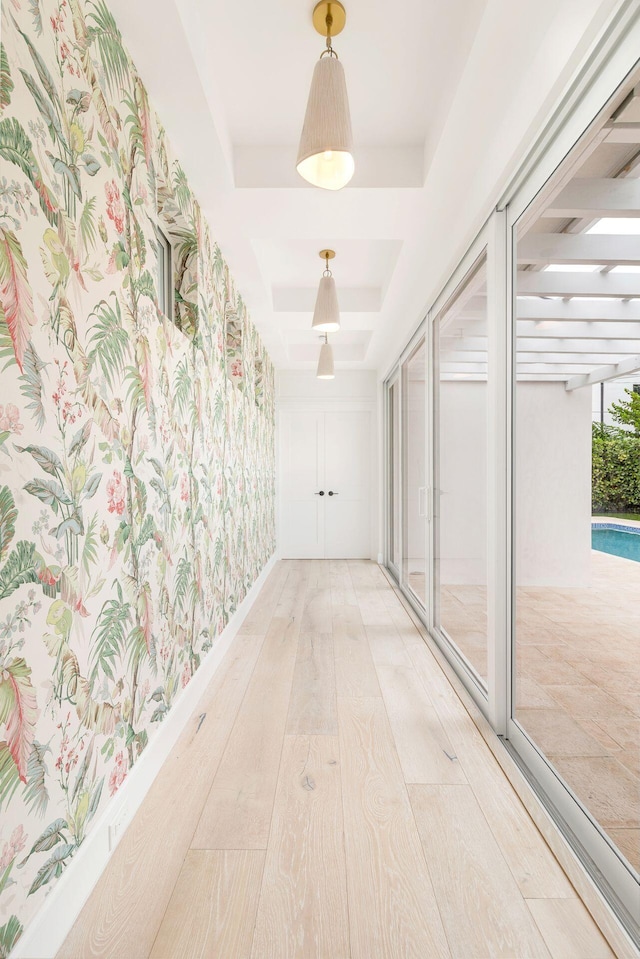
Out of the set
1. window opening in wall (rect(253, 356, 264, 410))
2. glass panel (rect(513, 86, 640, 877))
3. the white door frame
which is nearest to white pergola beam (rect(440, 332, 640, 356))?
glass panel (rect(513, 86, 640, 877))

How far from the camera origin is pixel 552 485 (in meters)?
1.84

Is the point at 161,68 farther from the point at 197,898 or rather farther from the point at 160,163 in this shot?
the point at 197,898

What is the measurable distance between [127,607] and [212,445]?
143 centimetres

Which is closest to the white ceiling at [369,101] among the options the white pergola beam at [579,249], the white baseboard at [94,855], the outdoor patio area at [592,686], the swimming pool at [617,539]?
the white pergola beam at [579,249]

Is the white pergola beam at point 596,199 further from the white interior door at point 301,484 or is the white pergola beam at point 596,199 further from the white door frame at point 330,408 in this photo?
the white interior door at point 301,484

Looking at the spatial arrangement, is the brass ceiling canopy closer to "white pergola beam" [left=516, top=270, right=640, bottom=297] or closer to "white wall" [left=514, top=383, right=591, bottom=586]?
"white pergola beam" [left=516, top=270, right=640, bottom=297]

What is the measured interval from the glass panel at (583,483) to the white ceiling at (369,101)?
0.35 meters

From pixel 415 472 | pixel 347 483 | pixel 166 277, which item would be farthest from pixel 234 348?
pixel 347 483

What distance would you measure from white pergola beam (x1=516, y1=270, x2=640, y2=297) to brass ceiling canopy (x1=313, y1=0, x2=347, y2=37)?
103 centimetres

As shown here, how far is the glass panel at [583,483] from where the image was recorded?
52.4 inches

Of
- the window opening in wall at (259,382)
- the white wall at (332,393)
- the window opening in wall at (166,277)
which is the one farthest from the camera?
the white wall at (332,393)

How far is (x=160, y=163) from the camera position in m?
2.03

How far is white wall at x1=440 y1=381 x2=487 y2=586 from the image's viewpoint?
2545 millimetres

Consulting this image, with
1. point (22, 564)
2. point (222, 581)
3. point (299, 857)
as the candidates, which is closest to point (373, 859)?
point (299, 857)
